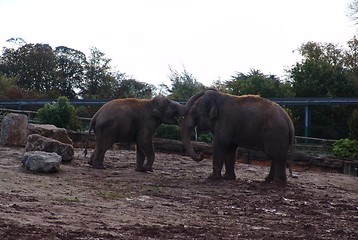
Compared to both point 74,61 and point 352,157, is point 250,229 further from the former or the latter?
point 74,61

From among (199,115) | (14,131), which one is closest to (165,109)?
(199,115)

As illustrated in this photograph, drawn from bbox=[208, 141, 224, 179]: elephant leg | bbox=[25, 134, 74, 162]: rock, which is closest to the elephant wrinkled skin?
bbox=[25, 134, 74, 162]: rock

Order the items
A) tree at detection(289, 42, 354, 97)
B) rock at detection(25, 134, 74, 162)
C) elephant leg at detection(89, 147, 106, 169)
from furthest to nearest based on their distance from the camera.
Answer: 1. tree at detection(289, 42, 354, 97)
2. elephant leg at detection(89, 147, 106, 169)
3. rock at detection(25, 134, 74, 162)

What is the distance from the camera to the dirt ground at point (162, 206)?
767cm

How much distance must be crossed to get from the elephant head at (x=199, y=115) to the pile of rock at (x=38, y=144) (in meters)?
2.62

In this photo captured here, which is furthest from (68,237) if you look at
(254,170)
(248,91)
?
(248,91)

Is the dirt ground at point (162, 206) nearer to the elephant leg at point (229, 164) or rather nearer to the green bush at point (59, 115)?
the elephant leg at point (229, 164)

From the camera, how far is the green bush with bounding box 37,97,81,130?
26219 millimetres

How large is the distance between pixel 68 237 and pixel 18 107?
37.0 m

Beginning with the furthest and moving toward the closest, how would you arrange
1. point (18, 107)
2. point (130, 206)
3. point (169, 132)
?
1. point (18, 107)
2. point (169, 132)
3. point (130, 206)

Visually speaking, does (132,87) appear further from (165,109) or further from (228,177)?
(228,177)

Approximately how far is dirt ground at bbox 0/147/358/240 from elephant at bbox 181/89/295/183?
0.51m

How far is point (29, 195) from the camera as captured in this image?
1005 cm

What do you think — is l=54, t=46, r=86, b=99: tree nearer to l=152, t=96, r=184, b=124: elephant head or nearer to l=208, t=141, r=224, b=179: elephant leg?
l=152, t=96, r=184, b=124: elephant head
